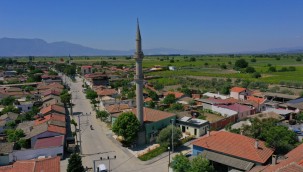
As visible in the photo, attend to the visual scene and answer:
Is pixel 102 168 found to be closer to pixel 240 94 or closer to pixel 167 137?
pixel 167 137

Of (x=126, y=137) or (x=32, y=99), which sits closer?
(x=126, y=137)

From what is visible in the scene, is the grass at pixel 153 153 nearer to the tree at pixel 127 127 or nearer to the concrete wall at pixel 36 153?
the tree at pixel 127 127

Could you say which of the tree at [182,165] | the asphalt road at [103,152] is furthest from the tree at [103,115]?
the tree at [182,165]

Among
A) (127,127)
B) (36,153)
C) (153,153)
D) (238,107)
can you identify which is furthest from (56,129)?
(238,107)

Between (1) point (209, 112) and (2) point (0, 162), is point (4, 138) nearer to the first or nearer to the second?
(2) point (0, 162)

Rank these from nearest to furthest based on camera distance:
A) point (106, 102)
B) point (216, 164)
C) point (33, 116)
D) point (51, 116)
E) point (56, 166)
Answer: point (56, 166)
point (216, 164)
point (51, 116)
point (33, 116)
point (106, 102)

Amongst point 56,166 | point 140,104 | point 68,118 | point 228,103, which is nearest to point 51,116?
point 68,118
